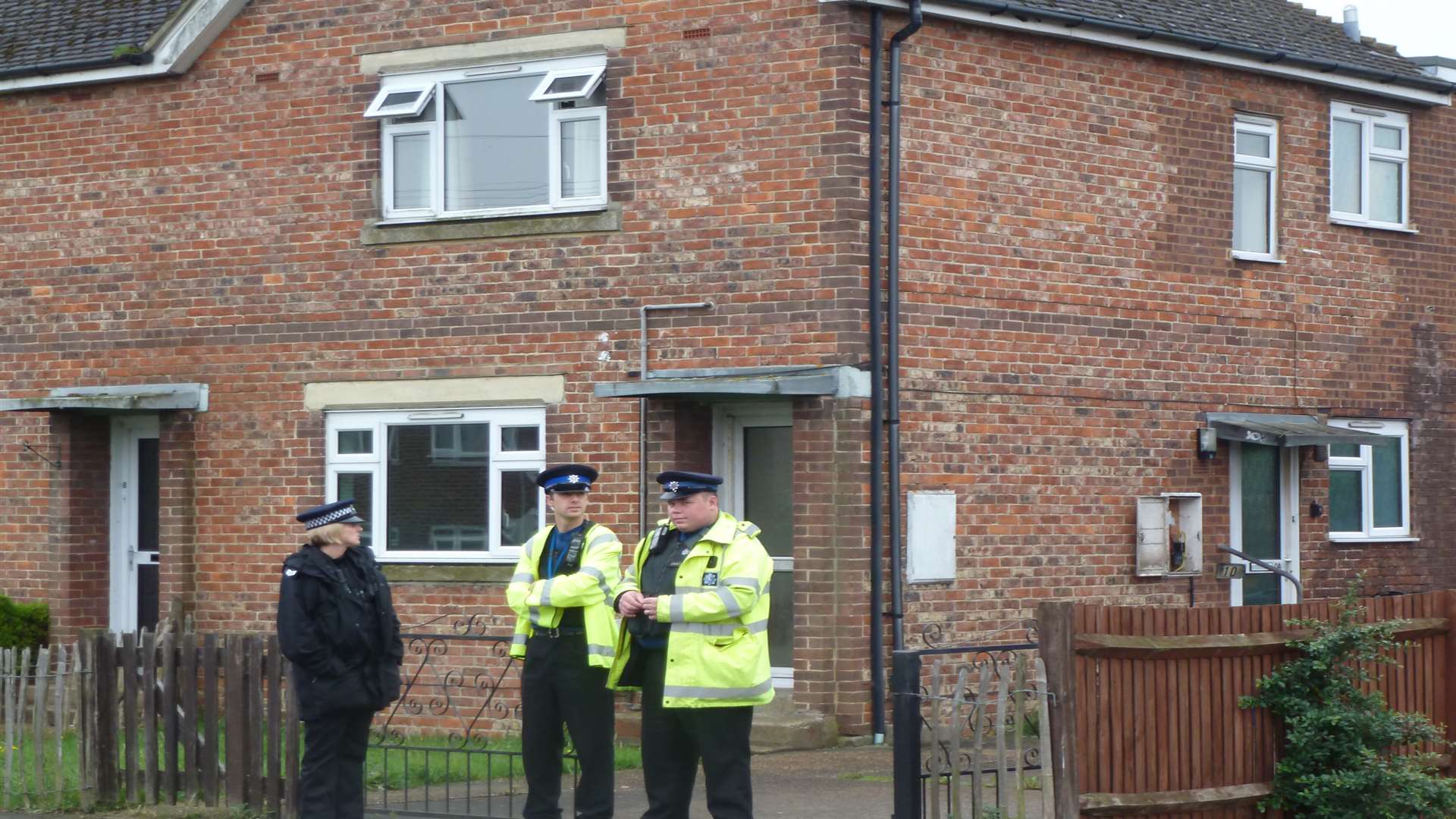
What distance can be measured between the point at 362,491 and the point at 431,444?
0.75m

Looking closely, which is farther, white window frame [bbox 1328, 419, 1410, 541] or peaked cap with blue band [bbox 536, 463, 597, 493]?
white window frame [bbox 1328, 419, 1410, 541]

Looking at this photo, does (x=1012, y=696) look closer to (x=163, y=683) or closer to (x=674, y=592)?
(x=674, y=592)

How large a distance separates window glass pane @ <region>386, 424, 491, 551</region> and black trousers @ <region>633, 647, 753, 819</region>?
618 centimetres

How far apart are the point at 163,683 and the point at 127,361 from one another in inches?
241

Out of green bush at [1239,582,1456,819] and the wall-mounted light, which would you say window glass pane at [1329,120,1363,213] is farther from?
green bush at [1239,582,1456,819]

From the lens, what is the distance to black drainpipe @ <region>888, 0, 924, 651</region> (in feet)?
47.7

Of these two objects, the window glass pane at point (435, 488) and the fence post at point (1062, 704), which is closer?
the fence post at point (1062, 704)

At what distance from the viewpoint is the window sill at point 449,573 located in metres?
15.7

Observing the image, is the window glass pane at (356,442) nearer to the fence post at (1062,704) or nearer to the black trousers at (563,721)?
the black trousers at (563,721)

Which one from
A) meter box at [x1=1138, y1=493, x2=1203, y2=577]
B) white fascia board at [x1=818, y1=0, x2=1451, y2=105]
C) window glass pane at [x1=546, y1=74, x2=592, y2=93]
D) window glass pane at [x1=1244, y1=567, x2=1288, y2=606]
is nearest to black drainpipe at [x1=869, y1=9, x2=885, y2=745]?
white fascia board at [x1=818, y1=0, x2=1451, y2=105]

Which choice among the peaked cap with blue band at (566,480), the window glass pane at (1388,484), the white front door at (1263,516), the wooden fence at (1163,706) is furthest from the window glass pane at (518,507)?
the window glass pane at (1388,484)

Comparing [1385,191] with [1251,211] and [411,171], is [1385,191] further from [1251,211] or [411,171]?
[411,171]

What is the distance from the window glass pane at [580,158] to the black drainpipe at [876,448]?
2.16 meters

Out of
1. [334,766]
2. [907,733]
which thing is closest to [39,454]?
[334,766]
